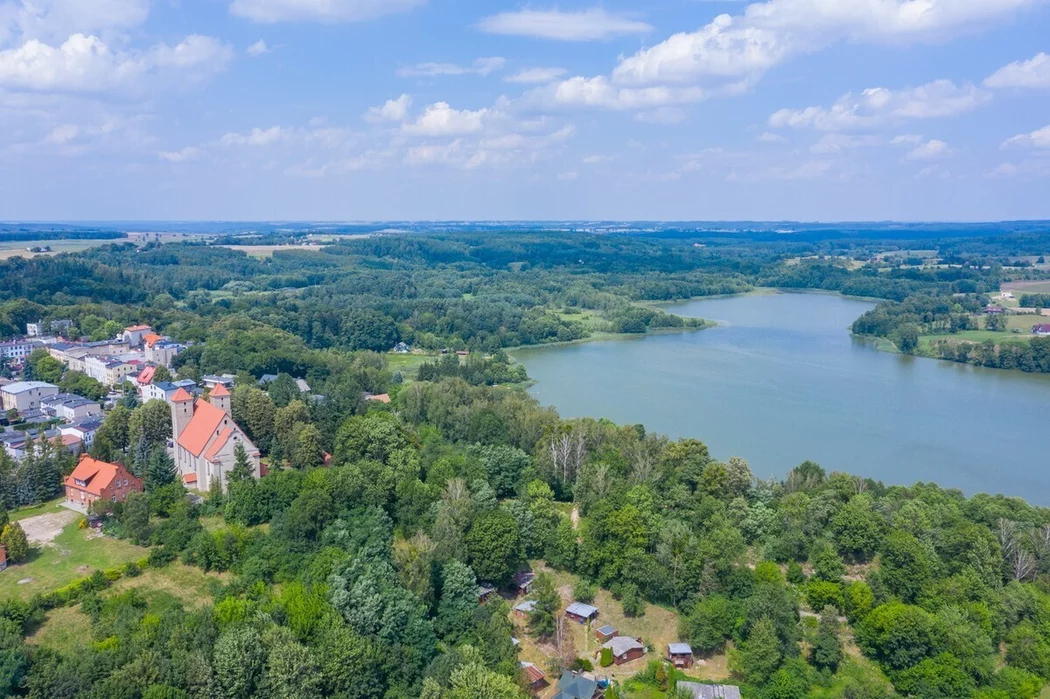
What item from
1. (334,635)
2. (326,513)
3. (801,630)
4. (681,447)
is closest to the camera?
(334,635)

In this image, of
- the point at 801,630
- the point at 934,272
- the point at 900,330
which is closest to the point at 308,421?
the point at 801,630

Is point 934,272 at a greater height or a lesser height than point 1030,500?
greater

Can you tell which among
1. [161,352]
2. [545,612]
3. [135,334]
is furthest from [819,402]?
[135,334]

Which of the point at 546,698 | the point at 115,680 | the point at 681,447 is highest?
the point at 681,447

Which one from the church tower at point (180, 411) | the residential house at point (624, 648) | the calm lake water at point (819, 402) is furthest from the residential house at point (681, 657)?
the church tower at point (180, 411)

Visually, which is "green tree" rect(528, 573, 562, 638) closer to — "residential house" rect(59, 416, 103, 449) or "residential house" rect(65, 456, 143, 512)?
"residential house" rect(65, 456, 143, 512)

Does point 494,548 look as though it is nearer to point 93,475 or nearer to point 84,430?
point 93,475

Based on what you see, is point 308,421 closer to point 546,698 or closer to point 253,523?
point 253,523
